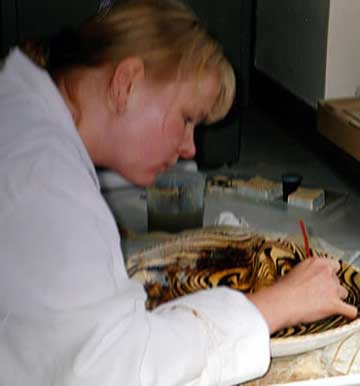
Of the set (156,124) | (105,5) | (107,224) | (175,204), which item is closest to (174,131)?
(156,124)

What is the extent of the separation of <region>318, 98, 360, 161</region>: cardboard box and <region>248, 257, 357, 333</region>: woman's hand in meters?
0.35

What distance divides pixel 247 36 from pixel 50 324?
0.96m

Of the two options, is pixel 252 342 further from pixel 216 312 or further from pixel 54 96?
pixel 54 96

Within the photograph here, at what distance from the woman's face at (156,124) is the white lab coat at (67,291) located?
9 centimetres

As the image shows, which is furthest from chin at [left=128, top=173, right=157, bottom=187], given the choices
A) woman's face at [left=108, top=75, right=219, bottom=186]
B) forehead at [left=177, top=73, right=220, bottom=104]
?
forehead at [left=177, top=73, right=220, bottom=104]

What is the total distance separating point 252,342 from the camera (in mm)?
757

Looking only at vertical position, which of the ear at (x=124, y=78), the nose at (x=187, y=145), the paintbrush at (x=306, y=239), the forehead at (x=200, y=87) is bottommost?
the paintbrush at (x=306, y=239)

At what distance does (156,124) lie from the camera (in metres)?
0.84

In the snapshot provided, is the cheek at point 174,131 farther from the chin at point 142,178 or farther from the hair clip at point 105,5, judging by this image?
the hair clip at point 105,5

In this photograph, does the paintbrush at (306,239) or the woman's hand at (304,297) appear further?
the paintbrush at (306,239)

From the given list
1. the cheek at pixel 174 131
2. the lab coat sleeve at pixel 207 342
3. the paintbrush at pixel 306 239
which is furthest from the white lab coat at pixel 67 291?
the paintbrush at pixel 306 239

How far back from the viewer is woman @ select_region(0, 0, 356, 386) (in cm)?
65

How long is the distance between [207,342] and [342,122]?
24.3 inches

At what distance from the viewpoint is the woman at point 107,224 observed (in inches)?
25.6
